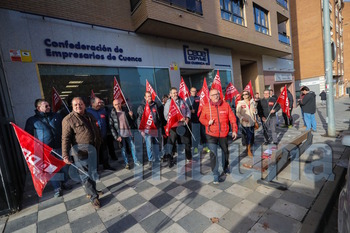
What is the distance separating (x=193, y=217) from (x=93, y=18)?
7.85m

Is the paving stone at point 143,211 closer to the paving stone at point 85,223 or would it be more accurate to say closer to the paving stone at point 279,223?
the paving stone at point 85,223

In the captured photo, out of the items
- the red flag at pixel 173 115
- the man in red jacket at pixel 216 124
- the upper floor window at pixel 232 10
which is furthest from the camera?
the upper floor window at pixel 232 10

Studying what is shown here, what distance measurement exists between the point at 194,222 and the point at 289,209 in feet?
4.86

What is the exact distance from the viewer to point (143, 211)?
9.62 ft

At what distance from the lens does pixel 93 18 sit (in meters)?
6.89

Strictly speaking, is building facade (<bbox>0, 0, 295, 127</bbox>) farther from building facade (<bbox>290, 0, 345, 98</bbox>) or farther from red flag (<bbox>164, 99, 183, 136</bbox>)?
building facade (<bbox>290, 0, 345, 98</bbox>)

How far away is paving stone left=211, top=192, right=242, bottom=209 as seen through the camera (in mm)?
2888

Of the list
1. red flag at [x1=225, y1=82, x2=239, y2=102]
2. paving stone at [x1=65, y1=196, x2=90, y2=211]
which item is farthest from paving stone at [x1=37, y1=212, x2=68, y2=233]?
red flag at [x1=225, y1=82, x2=239, y2=102]

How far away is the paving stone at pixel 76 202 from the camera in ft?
10.9

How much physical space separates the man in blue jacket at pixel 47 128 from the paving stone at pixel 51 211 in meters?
0.46

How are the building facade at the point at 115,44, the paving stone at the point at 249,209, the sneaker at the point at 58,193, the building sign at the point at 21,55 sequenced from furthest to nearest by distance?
1. the building facade at the point at 115,44
2. the building sign at the point at 21,55
3. the sneaker at the point at 58,193
4. the paving stone at the point at 249,209

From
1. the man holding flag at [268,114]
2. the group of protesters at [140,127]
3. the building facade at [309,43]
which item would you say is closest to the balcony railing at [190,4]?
the group of protesters at [140,127]

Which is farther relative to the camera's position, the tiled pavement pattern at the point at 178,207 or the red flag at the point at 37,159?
the red flag at the point at 37,159

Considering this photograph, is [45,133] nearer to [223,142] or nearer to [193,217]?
[193,217]
